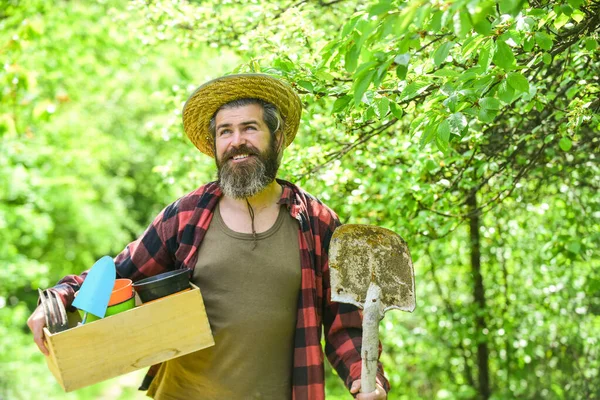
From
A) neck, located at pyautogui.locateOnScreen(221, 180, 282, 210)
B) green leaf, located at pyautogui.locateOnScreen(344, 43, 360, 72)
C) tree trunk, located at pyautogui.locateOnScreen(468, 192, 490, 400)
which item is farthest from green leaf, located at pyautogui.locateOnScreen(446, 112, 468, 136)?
tree trunk, located at pyautogui.locateOnScreen(468, 192, 490, 400)

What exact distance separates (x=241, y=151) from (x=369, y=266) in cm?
68

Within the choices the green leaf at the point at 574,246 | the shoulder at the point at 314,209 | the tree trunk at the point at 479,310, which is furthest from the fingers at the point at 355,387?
the tree trunk at the point at 479,310

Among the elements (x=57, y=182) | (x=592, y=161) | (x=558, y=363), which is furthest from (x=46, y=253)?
(x=592, y=161)

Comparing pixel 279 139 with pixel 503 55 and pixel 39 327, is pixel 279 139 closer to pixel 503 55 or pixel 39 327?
pixel 503 55

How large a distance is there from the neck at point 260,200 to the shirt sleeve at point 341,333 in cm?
24

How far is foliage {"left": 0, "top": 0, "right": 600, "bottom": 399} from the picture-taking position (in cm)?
210

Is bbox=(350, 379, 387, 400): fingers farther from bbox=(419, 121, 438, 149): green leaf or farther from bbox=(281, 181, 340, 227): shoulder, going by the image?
bbox=(419, 121, 438, 149): green leaf

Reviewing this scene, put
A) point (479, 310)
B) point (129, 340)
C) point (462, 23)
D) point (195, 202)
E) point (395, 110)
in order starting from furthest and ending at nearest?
point (479, 310), point (195, 202), point (395, 110), point (129, 340), point (462, 23)

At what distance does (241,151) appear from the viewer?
2.53m

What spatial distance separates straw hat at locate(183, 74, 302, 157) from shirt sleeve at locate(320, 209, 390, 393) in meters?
0.51

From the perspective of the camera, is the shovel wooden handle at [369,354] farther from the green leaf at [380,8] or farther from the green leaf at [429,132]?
the green leaf at [380,8]

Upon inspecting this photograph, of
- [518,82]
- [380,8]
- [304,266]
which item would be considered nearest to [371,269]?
[304,266]

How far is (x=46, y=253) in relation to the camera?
10.9 m

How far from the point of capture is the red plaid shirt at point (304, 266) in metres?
2.42
